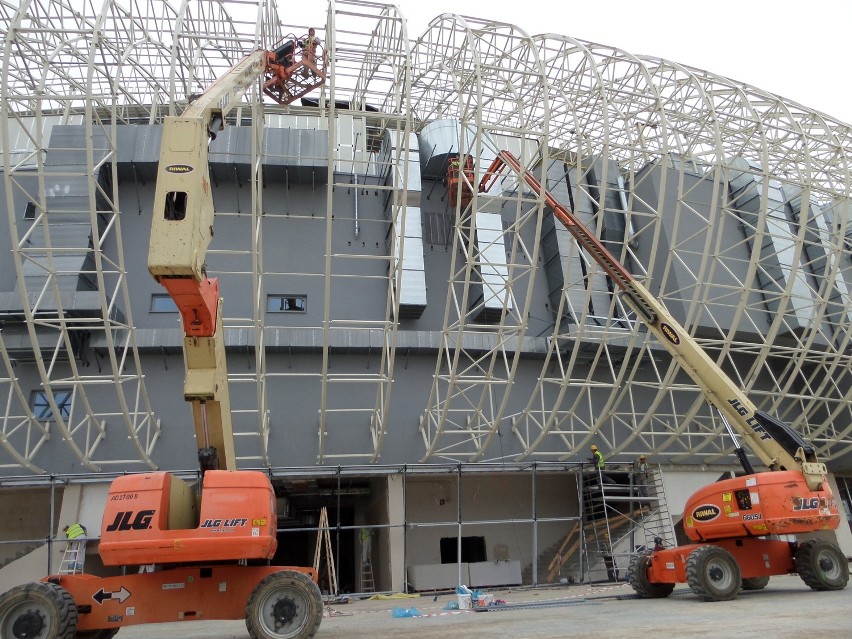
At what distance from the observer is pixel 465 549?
89.2ft

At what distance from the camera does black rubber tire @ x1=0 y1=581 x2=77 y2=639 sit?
31.6ft

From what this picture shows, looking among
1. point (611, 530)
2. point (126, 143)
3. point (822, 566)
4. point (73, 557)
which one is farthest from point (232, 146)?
point (822, 566)

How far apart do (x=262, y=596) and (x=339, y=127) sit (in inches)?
936

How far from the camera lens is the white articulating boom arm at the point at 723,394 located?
47.5ft

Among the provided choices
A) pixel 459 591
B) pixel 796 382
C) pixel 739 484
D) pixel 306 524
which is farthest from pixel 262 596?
pixel 796 382

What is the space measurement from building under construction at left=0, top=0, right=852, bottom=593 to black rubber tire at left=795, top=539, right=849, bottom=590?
794 cm

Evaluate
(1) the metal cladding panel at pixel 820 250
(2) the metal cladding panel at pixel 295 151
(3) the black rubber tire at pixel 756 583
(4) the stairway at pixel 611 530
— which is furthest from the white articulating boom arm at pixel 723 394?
(1) the metal cladding panel at pixel 820 250

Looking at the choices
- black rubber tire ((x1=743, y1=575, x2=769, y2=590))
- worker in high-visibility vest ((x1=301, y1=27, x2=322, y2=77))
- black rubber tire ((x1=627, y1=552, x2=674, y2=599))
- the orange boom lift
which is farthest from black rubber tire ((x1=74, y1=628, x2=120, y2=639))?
worker in high-visibility vest ((x1=301, y1=27, x2=322, y2=77))

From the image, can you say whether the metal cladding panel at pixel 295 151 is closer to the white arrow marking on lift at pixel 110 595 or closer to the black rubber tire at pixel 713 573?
the white arrow marking on lift at pixel 110 595

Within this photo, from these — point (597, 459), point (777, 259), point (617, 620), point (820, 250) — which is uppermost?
point (820, 250)

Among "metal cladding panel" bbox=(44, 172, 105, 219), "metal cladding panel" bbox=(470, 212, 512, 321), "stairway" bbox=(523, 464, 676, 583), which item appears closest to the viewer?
"metal cladding panel" bbox=(44, 172, 105, 219)

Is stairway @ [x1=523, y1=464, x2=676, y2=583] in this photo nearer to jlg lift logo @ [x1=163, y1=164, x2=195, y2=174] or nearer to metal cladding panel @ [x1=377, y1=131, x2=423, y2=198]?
metal cladding panel @ [x1=377, y1=131, x2=423, y2=198]

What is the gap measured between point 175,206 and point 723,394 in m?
13.1

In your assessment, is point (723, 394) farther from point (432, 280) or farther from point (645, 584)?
point (432, 280)
